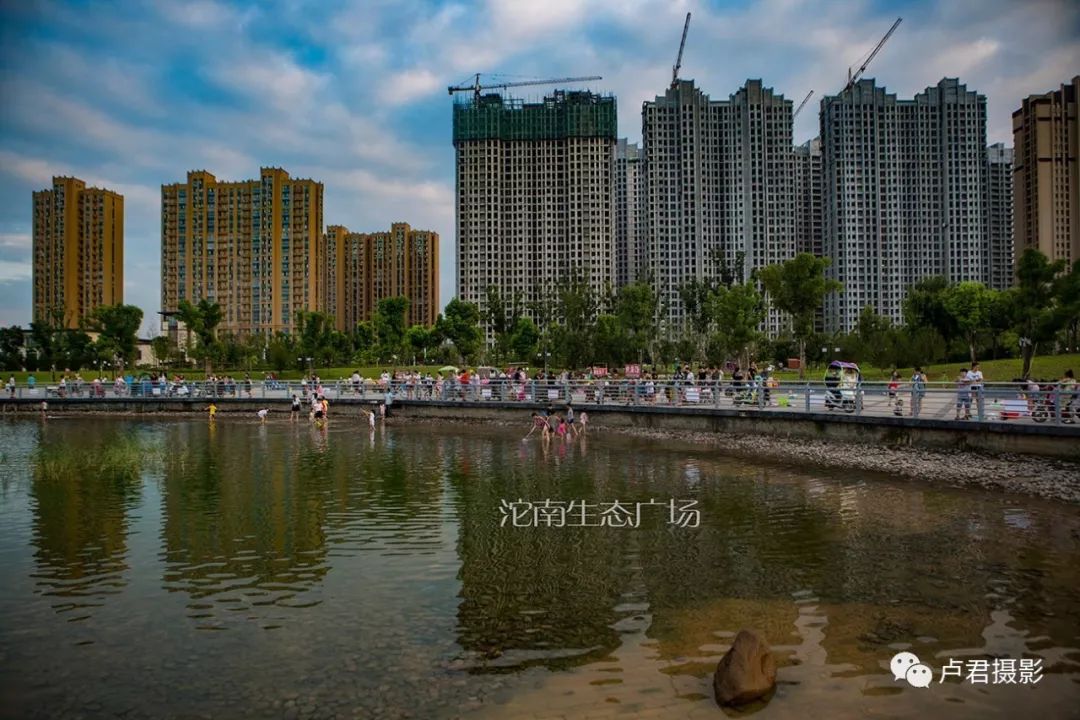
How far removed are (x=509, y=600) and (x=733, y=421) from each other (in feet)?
69.0

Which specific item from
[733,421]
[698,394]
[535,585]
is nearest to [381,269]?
[698,394]

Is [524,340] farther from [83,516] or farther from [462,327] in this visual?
[83,516]

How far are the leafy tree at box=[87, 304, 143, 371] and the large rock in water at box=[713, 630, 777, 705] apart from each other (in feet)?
323

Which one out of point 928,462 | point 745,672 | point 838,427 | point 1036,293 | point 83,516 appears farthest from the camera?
point 1036,293

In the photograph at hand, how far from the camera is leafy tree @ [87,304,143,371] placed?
92.0 m

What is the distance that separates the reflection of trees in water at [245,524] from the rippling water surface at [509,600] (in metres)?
0.07

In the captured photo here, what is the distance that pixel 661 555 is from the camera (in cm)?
1162

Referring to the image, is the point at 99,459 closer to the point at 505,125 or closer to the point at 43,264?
the point at 505,125

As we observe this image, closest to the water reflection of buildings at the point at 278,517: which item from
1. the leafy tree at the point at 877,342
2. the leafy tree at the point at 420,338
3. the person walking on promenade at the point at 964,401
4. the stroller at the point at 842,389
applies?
the stroller at the point at 842,389

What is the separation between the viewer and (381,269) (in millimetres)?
169625

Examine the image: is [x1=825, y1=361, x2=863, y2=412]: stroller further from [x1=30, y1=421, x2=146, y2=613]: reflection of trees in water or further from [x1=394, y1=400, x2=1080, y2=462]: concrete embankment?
[x1=30, y1=421, x2=146, y2=613]: reflection of trees in water

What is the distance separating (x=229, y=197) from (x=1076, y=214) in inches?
5428

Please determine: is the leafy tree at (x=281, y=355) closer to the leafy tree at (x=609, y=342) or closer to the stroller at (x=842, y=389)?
the leafy tree at (x=609, y=342)

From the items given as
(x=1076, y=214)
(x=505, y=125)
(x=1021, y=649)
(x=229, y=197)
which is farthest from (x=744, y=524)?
(x=229, y=197)
